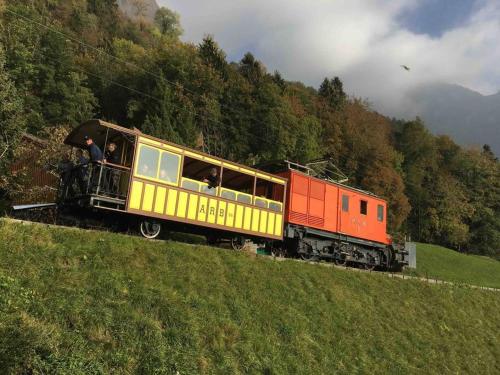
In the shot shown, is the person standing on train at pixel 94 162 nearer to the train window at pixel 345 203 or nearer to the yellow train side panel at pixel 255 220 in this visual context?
the yellow train side panel at pixel 255 220

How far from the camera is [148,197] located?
12.8m

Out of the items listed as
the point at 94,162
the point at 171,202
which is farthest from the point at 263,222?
the point at 94,162

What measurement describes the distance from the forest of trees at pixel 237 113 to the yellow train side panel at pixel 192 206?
2096 cm

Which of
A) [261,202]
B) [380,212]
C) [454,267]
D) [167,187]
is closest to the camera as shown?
[167,187]

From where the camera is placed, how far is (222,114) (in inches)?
1891

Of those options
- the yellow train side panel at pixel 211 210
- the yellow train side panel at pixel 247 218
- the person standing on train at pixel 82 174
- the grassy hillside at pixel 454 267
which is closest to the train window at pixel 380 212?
Answer: the grassy hillside at pixel 454 267

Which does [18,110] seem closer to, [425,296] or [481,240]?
[425,296]

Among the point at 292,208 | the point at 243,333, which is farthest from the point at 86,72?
the point at 243,333

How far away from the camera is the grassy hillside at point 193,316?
7.04 m

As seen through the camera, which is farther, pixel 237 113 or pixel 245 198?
pixel 237 113

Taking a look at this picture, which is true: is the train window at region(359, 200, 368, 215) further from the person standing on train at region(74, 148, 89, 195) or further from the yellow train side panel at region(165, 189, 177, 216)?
the person standing on train at region(74, 148, 89, 195)

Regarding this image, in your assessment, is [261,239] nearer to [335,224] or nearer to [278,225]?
[278,225]

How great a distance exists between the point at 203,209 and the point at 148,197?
6.38 feet

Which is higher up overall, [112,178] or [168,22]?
[168,22]
